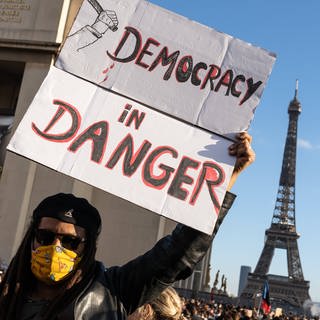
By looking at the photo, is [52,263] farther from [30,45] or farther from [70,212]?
[30,45]

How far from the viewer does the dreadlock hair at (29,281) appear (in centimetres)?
244

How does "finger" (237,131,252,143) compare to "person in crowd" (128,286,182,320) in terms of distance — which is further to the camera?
"person in crowd" (128,286,182,320)

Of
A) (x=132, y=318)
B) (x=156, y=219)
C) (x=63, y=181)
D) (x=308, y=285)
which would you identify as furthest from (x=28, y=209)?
(x=308, y=285)

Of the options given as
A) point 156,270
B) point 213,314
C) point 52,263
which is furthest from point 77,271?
point 213,314

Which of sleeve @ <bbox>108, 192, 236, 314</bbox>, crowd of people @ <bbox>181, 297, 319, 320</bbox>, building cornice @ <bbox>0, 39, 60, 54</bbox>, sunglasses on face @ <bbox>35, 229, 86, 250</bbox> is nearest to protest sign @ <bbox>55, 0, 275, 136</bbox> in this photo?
sleeve @ <bbox>108, 192, 236, 314</bbox>

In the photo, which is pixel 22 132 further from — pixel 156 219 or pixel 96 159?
pixel 156 219

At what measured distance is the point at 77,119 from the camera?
3.11 meters

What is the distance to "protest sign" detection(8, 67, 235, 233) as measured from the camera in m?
2.92

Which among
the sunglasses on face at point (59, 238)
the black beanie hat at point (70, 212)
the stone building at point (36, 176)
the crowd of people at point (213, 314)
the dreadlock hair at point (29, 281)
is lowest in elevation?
the dreadlock hair at point (29, 281)

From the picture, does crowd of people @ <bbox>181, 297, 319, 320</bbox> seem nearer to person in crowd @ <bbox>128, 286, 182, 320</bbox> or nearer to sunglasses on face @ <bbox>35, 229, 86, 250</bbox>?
person in crowd @ <bbox>128, 286, 182, 320</bbox>

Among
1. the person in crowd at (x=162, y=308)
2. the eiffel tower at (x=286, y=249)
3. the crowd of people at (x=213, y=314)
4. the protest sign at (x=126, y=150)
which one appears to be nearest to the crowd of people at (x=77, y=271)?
the protest sign at (x=126, y=150)

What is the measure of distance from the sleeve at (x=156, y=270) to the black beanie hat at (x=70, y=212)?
0.26m

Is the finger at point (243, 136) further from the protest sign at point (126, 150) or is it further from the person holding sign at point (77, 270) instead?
the person holding sign at point (77, 270)

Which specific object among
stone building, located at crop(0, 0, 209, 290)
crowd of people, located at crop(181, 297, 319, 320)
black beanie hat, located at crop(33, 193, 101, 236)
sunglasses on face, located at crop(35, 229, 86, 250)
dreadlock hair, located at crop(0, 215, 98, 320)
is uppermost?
stone building, located at crop(0, 0, 209, 290)
